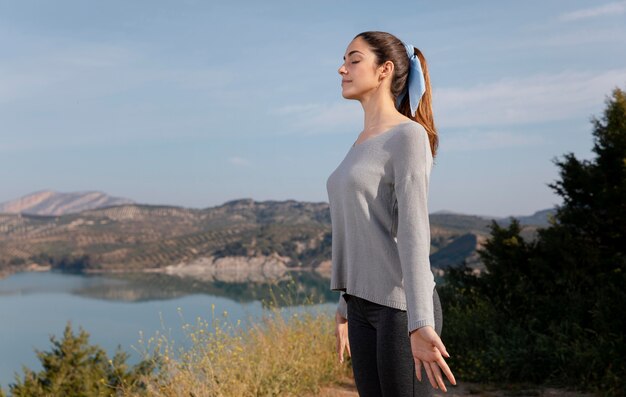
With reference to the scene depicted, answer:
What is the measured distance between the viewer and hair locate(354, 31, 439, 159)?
214 centimetres

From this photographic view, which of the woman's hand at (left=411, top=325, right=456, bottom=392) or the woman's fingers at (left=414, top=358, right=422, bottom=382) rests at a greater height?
the woman's hand at (left=411, top=325, right=456, bottom=392)

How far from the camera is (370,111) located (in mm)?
2172

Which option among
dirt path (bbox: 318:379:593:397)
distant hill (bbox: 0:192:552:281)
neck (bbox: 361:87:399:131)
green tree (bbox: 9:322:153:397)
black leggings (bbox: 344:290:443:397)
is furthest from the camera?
distant hill (bbox: 0:192:552:281)

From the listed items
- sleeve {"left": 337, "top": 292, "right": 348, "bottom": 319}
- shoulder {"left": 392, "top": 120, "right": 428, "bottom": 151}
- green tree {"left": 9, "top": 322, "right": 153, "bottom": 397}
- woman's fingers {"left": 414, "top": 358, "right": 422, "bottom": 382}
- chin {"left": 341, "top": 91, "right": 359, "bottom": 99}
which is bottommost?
green tree {"left": 9, "top": 322, "right": 153, "bottom": 397}

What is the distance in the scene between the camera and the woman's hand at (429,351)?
5.75ft

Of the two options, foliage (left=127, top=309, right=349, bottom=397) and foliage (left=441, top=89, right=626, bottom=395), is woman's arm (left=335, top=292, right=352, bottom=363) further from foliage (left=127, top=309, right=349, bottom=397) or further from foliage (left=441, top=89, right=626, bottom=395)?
foliage (left=441, top=89, right=626, bottom=395)

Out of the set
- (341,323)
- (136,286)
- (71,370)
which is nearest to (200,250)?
(136,286)

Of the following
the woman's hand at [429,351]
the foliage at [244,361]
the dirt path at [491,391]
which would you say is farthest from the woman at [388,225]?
the dirt path at [491,391]

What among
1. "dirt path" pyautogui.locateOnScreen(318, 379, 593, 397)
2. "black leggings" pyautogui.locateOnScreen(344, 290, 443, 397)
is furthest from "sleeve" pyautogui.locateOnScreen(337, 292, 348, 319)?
"dirt path" pyautogui.locateOnScreen(318, 379, 593, 397)

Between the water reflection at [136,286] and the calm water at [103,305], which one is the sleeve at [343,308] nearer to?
the calm water at [103,305]

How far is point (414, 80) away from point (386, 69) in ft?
0.33

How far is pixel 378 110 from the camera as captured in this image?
2.14m

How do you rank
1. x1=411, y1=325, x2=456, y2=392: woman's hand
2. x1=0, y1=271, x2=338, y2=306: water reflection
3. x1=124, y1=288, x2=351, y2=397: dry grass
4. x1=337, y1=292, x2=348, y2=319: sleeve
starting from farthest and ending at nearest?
x1=0, y1=271, x2=338, y2=306: water reflection
x1=124, y1=288, x2=351, y2=397: dry grass
x1=337, y1=292, x2=348, y2=319: sleeve
x1=411, y1=325, x2=456, y2=392: woman's hand

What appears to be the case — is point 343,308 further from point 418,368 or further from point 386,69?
point 386,69
